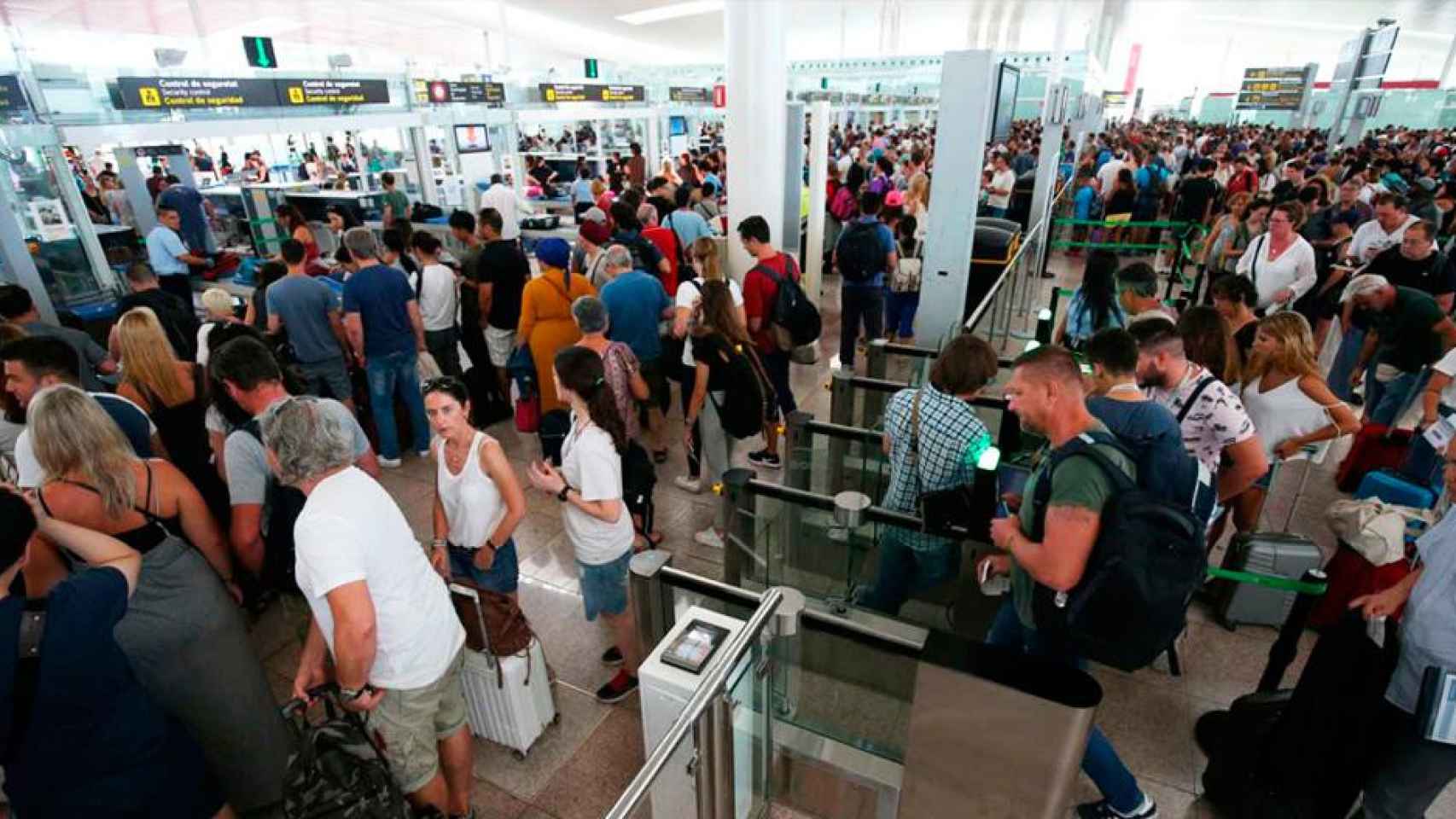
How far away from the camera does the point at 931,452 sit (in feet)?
9.75

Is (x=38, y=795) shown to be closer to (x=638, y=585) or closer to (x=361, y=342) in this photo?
(x=638, y=585)

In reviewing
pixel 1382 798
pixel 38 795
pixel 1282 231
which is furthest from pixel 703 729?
pixel 1282 231

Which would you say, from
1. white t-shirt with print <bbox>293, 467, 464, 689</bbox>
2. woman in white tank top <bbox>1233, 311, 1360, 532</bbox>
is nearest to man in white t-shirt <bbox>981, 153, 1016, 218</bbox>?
woman in white tank top <bbox>1233, 311, 1360, 532</bbox>

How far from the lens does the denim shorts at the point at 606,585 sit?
9.98 feet

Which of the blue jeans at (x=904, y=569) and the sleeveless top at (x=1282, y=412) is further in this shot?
the sleeveless top at (x=1282, y=412)

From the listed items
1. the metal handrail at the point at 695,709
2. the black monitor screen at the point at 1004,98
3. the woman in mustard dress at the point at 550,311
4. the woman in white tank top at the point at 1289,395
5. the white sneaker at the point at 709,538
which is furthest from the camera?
the black monitor screen at the point at 1004,98

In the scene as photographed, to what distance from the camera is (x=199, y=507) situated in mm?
2668

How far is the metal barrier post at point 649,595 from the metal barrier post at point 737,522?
0.71 metres

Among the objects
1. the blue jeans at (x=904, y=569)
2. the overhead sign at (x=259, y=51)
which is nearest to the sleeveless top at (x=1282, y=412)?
the blue jeans at (x=904, y=569)

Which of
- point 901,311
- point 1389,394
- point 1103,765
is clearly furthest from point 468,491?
point 1389,394

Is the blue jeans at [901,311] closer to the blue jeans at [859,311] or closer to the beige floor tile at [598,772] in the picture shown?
the blue jeans at [859,311]

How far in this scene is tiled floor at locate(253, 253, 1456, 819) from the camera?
2.88 m

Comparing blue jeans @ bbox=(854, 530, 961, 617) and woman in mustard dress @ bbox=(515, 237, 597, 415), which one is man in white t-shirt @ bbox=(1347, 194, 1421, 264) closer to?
blue jeans @ bbox=(854, 530, 961, 617)

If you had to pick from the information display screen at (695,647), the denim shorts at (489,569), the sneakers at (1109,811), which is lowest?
the sneakers at (1109,811)
